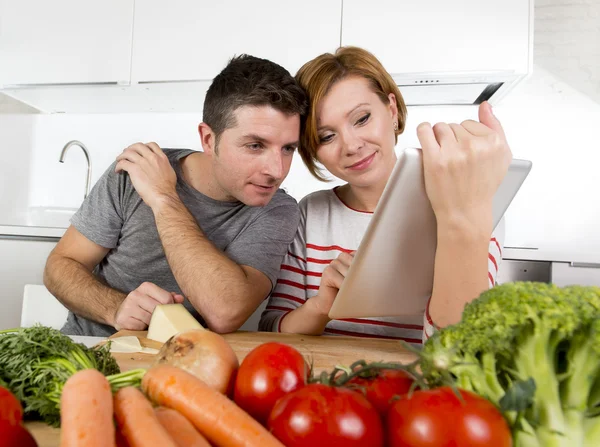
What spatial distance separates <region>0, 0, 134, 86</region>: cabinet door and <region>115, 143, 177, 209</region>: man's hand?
1518mm

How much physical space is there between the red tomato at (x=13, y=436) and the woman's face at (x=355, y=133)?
114 centimetres

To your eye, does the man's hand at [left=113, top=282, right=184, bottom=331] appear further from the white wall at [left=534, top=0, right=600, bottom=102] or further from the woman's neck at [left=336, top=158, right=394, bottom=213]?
the white wall at [left=534, top=0, right=600, bottom=102]

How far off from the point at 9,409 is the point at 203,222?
122 cm

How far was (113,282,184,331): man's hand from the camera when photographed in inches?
46.7

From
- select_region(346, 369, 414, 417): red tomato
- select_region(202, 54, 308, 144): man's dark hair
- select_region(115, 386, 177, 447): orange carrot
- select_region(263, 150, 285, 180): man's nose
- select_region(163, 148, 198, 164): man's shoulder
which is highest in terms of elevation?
select_region(202, 54, 308, 144): man's dark hair

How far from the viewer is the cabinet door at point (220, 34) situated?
2.62m

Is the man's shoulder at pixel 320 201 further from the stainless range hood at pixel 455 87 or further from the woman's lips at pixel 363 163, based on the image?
the stainless range hood at pixel 455 87

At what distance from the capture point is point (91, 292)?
1440 mm

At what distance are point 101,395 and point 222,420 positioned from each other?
0.33 feet

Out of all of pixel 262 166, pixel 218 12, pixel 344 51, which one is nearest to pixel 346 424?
pixel 262 166

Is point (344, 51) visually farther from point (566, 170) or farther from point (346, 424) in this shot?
point (566, 170)

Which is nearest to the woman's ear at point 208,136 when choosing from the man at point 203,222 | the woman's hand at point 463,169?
the man at point 203,222

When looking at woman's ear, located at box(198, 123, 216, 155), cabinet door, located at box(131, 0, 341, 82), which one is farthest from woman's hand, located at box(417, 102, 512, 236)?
cabinet door, located at box(131, 0, 341, 82)

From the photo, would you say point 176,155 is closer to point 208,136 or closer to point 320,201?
point 208,136
